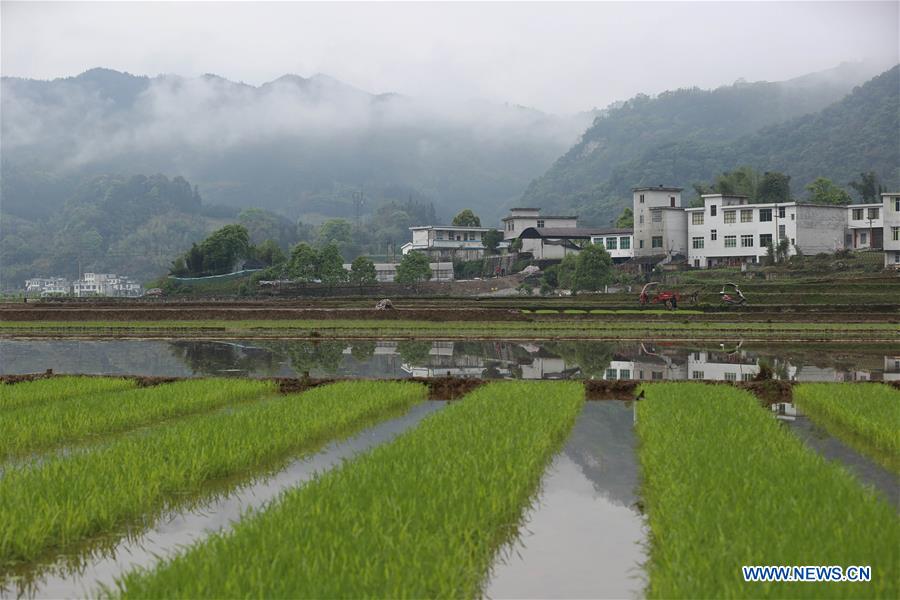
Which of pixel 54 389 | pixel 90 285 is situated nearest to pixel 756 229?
pixel 54 389

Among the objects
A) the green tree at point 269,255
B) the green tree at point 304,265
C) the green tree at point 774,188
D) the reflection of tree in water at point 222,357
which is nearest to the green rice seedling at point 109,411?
the reflection of tree in water at point 222,357

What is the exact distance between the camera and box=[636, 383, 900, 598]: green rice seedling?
6.14 meters

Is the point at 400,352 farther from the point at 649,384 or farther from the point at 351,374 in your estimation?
the point at 649,384

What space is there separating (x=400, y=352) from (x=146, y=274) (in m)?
172

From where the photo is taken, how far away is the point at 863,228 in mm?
78125

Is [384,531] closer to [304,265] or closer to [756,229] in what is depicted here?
[756,229]

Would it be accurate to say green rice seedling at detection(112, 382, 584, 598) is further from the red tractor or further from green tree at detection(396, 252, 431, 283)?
green tree at detection(396, 252, 431, 283)

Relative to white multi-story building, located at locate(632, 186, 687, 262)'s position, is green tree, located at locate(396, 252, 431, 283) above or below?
below

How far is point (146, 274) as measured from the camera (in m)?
189

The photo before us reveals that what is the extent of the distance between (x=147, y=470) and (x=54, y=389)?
355 inches

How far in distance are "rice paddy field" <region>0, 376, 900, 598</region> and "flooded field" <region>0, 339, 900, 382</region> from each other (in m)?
7.99

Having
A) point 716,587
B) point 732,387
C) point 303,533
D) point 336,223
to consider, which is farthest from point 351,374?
point 336,223

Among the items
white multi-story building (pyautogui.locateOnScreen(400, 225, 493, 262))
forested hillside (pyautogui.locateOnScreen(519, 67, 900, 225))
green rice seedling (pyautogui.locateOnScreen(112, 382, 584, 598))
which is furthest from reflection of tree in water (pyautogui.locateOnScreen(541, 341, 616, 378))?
forested hillside (pyautogui.locateOnScreen(519, 67, 900, 225))

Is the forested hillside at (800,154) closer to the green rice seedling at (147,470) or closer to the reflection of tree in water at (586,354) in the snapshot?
the reflection of tree in water at (586,354)
